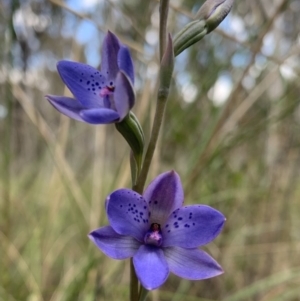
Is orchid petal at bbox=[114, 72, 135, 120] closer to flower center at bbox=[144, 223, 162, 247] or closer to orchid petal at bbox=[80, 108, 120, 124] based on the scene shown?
orchid petal at bbox=[80, 108, 120, 124]

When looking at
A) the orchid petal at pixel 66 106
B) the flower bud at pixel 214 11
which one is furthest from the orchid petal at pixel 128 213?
the flower bud at pixel 214 11

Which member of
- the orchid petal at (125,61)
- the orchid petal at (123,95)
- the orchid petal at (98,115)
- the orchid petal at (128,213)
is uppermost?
the orchid petal at (125,61)

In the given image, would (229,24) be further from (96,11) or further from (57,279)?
(57,279)

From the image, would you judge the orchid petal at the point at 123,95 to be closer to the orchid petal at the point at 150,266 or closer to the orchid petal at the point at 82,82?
the orchid petal at the point at 82,82

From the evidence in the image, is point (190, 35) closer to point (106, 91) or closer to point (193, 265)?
point (106, 91)

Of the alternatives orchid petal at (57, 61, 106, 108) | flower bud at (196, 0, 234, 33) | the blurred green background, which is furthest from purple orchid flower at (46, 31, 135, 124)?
the blurred green background

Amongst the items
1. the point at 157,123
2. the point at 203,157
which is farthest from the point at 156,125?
the point at 203,157
